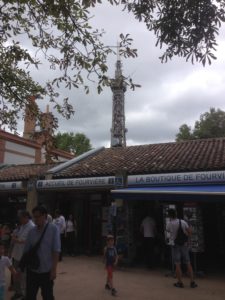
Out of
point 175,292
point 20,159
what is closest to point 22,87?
point 175,292

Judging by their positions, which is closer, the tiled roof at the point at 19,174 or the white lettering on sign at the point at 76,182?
the white lettering on sign at the point at 76,182

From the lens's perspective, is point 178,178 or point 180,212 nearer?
point 178,178

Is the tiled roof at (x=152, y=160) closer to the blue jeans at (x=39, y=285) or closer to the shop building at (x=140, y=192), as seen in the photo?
the shop building at (x=140, y=192)

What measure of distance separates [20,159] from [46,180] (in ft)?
29.3

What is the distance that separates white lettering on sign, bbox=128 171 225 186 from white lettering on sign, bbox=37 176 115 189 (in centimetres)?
86

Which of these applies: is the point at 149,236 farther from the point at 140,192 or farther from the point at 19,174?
the point at 19,174

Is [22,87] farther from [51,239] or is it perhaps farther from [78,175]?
[78,175]

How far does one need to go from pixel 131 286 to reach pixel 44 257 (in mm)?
4020

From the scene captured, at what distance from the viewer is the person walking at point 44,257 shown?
4348 millimetres

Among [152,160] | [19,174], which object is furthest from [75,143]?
[152,160]

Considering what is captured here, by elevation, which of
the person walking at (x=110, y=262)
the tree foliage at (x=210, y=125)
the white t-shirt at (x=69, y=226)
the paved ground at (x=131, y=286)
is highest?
the tree foliage at (x=210, y=125)

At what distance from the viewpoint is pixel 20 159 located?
21.7 metres

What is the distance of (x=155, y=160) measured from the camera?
1302 cm

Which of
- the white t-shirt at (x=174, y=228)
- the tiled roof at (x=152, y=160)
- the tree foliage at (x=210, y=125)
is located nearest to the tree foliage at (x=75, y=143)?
the tree foliage at (x=210, y=125)
